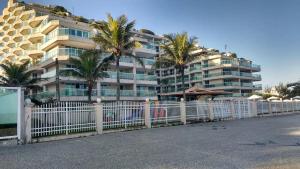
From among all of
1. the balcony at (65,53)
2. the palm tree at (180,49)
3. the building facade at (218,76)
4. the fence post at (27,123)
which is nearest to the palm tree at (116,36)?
the palm tree at (180,49)

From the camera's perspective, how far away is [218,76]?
207 ft

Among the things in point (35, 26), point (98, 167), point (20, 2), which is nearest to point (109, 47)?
point (98, 167)

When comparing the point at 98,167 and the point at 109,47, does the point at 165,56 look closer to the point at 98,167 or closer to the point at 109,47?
the point at 109,47

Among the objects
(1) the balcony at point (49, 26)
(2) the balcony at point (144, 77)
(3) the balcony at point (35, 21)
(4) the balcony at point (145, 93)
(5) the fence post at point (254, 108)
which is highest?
(3) the balcony at point (35, 21)

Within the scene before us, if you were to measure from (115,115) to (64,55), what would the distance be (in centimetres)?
2163

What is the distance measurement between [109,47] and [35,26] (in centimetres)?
3068

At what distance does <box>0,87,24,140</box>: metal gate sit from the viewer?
11688mm

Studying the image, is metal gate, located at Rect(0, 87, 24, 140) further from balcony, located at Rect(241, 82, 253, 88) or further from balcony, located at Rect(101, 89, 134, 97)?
balcony, located at Rect(241, 82, 253, 88)

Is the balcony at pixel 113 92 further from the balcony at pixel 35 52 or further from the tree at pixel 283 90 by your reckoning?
the tree at pixel 283 90

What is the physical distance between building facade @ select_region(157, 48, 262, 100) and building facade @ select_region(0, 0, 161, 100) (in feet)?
54.8

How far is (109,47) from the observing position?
2809 centimetres

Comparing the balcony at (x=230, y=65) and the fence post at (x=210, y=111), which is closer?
the fence post at (x=210, y=111)

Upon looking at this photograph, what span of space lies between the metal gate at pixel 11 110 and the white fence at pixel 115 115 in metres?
0.53

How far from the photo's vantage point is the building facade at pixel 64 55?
117 ft
